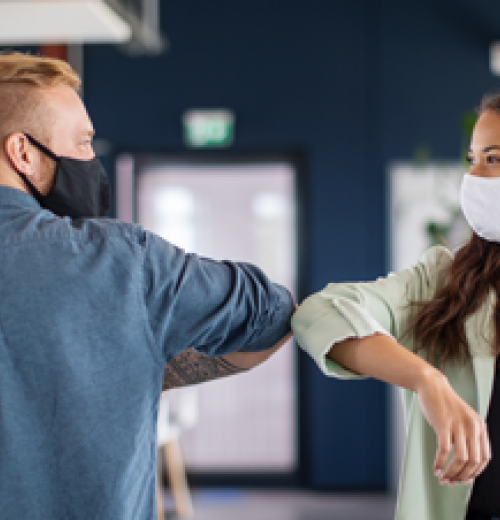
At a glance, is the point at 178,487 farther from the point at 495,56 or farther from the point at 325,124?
the point at 495,56

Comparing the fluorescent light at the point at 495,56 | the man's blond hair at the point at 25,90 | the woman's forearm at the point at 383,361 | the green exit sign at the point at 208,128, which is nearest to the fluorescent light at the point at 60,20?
the man's blond hair at the point at 25,90

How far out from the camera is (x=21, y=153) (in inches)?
36.8

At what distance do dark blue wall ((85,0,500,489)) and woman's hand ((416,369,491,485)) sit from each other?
3.39m

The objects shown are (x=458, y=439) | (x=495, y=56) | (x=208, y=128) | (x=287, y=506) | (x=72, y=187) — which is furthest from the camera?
(x=208, y=128)

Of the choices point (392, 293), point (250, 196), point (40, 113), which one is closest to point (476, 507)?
point (392, 293)

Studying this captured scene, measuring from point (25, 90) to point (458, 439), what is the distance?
30.2 inches

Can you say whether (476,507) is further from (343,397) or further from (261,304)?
(343,397)

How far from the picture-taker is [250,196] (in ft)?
14.5

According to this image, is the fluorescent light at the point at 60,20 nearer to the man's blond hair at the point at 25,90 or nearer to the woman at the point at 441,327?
the man's blond hair at the point at 25,90

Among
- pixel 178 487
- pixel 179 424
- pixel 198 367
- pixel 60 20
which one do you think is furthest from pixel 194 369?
pixel 178 487

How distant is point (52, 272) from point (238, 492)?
3.73m

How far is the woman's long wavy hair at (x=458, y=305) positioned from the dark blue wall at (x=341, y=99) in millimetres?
3066

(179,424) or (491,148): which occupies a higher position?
(491,148)

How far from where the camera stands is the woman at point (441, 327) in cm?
95
